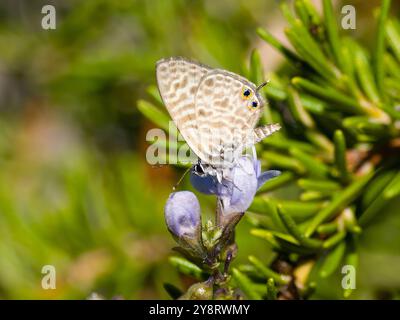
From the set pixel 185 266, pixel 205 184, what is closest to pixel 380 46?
pixel 205 184

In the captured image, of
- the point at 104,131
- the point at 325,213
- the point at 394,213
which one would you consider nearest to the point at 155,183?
the point at 104,131

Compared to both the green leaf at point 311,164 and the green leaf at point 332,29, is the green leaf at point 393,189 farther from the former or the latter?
the green leaf at point 332,29

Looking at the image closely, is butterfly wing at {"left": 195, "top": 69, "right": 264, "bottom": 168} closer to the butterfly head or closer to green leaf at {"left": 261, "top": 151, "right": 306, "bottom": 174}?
the butterfly head

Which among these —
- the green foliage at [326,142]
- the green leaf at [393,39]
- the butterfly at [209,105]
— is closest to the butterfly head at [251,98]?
the butterfly at [209,105]

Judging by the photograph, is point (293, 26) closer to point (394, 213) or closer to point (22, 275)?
point (394, 213)

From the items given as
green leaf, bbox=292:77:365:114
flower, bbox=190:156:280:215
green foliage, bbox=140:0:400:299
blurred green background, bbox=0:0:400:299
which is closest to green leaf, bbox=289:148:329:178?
green foliage, bbox=140:0:400:299

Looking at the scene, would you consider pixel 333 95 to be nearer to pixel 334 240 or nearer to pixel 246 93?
pixel 246 93

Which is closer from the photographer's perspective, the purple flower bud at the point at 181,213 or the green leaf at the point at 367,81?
the purple flower bud at the point at 181,213

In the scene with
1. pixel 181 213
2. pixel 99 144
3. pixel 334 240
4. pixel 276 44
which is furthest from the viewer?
pixel 99 144
